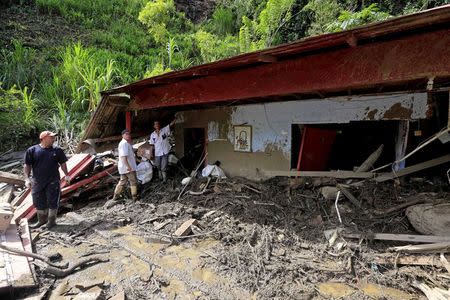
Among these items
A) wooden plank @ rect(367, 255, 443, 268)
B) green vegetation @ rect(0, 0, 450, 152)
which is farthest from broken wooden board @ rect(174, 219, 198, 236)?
green vegetation @ rect(0, 0, 450, 152)

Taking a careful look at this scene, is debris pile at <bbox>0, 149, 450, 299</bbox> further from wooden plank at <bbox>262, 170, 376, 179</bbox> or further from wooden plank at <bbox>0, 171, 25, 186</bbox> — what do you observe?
wooden plank at <bbox>0, 171, 25, 186</bbox>

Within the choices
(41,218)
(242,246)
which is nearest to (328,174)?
(242,246)

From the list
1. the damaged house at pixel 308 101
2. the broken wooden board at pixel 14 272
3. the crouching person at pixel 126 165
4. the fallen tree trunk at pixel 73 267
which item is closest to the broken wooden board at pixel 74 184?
the damaged house at pixel 308 101

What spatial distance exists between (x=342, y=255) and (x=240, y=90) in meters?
3.10

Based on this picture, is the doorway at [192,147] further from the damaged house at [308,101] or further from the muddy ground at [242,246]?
the muddy ground at [242,246]

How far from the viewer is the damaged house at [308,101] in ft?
11.4

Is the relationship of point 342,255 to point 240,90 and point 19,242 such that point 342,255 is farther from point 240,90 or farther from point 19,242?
point 19,242

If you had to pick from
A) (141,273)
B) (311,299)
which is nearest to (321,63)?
(311,299)

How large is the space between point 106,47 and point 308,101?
52.5 ft

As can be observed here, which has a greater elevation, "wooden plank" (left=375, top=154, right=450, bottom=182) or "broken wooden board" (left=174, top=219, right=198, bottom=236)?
"wooden plank" (left=375, top=154, right=450, bottom=182)

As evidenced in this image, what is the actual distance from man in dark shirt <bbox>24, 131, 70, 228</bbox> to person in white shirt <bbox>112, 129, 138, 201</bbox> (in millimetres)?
1376

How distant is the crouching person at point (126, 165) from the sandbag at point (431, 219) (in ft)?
19.3

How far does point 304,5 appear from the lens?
1430 centimetres

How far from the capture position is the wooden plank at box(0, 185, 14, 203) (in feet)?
25.2
